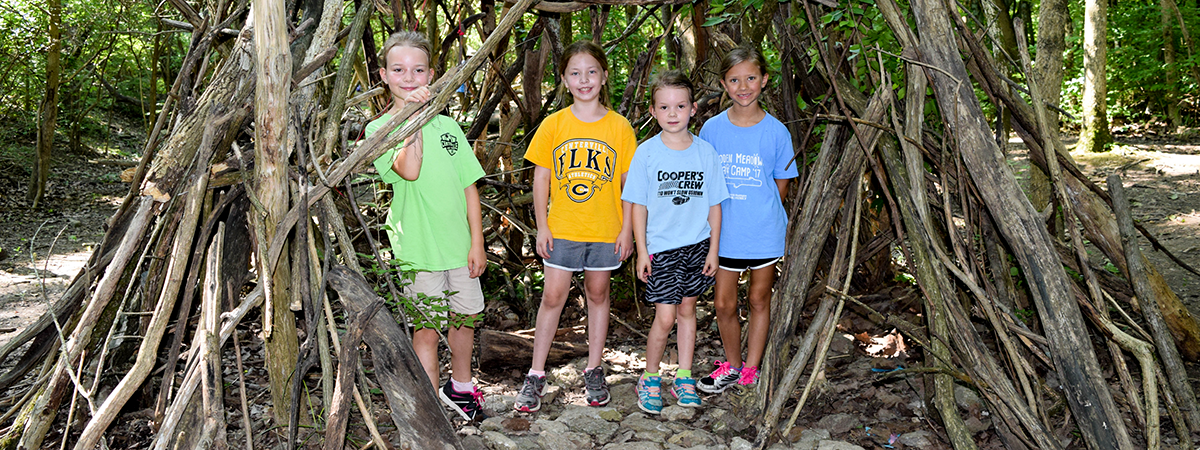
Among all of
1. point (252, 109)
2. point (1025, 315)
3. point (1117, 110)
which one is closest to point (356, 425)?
point (252, 109)

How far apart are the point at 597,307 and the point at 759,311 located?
0.71 meters

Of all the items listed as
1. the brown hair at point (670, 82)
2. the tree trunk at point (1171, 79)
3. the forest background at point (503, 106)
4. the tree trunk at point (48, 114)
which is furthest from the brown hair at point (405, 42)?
the tree trunk at point (1171, 79)

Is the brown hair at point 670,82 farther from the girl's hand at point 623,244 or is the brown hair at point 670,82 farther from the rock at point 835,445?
the rock at point 835,445

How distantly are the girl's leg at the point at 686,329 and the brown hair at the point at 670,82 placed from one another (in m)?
0.86

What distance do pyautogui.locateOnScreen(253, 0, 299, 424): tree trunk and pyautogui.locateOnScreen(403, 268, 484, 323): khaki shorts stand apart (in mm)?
521

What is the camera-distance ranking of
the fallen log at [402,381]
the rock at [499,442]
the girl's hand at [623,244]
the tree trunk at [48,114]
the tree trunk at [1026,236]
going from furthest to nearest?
the tree trunk at [48,114] → the girl's hand at [623,244] → the rock at [499,442] → the tree trunk at [1026,236] → the fallen log at [402,381]

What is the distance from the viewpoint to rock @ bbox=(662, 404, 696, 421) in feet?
10.5

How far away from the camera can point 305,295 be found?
238cm

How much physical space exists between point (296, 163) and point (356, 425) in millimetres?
1066

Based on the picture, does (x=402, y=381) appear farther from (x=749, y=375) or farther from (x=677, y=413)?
(x=749, y=375)

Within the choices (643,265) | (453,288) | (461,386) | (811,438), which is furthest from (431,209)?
(811,438)

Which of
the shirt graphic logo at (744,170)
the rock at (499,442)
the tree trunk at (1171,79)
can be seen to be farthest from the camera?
the tree trunk at (1171,79)

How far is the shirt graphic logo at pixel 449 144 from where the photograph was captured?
2.93m

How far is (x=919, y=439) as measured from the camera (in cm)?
292
